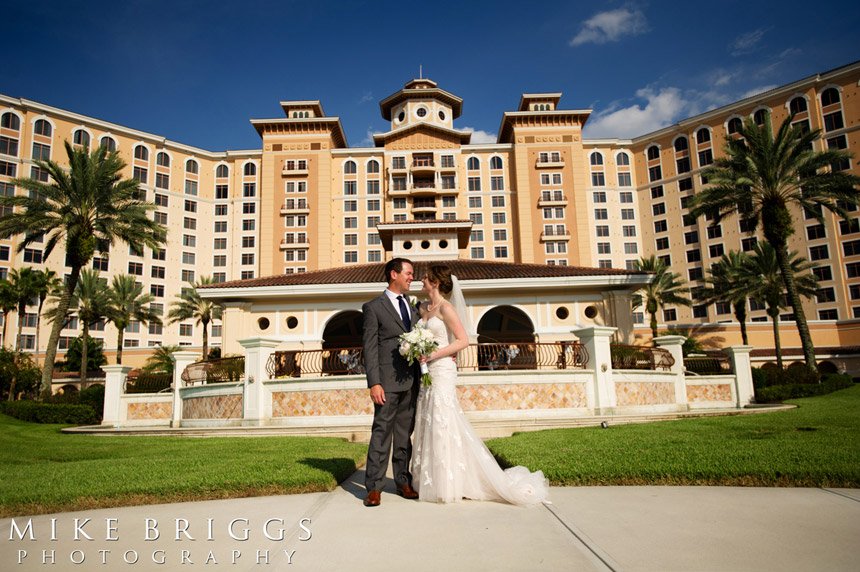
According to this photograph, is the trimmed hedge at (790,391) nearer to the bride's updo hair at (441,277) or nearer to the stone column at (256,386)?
the stone column at (256,386)

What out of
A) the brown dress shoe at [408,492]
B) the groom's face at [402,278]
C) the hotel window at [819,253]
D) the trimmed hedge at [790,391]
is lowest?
the trimmed hedge at [790,391]

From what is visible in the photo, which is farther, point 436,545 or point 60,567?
point 436,545

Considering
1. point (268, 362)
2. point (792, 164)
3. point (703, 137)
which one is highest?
point (703, 137)

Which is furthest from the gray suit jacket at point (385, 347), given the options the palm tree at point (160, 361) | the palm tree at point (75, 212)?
the palm tree at point (160, 361)

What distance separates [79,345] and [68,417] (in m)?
42.4

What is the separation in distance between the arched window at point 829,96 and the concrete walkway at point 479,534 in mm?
76822

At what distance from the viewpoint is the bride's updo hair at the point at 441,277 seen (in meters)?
6.57

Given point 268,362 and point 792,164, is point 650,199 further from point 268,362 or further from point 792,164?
point 268,362

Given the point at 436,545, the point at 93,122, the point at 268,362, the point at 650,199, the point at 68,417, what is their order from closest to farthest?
the point at 436,545, the point at 268,362, the point at 68,417, the point at 93,122, the point at 650,199

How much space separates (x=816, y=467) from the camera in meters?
6.18

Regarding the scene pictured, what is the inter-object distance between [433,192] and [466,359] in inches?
2200

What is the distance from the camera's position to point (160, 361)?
6231 centimetres

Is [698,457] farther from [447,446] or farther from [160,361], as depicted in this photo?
[160,361]

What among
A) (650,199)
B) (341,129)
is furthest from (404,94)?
(650,199)
